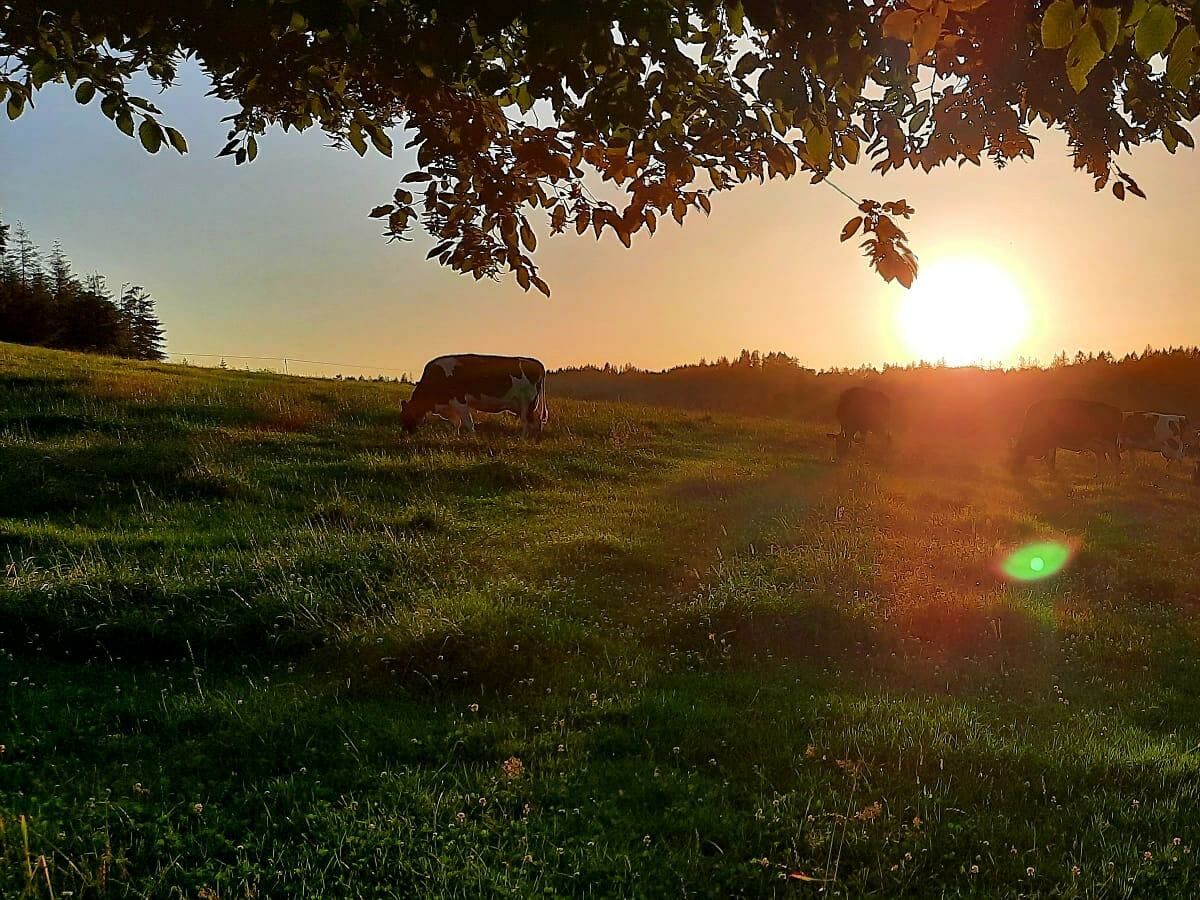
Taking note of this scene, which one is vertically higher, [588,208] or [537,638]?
[588,208]

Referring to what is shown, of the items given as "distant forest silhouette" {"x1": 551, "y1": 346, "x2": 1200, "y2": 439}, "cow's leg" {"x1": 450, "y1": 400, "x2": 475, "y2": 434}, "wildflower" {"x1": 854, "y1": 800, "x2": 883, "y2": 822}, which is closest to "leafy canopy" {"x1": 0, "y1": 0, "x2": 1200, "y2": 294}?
"wildflower" {"x1": 854, "y1": 800, "x2": 883, "y2": 822}

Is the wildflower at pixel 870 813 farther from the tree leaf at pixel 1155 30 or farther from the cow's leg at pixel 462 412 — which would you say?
the cow's leg at pixel 462 412

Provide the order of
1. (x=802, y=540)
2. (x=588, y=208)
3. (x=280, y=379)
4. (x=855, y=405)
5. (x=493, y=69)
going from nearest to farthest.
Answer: (x=493, y=69), (x=588, y=208), (x=802, y=540), (x=855, y=405), (x=280, y=379)

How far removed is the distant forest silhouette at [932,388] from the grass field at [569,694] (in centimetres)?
1778

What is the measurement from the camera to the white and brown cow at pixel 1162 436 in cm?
2427

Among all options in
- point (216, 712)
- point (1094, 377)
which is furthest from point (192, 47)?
point (1094, 377)

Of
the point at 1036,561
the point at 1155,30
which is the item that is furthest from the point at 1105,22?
the point at 1036,561

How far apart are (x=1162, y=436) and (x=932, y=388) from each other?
410 inches

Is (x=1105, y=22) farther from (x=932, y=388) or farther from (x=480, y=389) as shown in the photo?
(x=932, y=388)

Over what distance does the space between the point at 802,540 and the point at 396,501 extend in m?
6.71

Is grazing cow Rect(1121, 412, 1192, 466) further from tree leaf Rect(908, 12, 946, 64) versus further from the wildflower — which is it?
tree leaf Rect(908, 12, 946, 64)

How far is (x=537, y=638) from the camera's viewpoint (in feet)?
24.3

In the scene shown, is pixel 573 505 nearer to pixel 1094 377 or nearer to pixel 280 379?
pixel 280 379

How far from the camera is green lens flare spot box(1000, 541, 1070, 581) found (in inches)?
430
